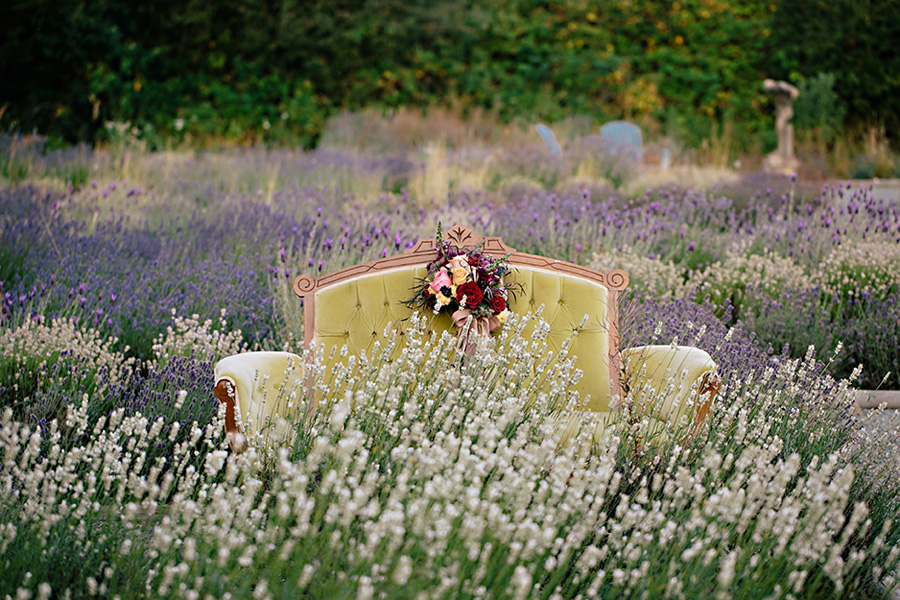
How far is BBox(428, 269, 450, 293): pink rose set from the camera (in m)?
2.67

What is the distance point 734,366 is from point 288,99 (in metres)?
9.62

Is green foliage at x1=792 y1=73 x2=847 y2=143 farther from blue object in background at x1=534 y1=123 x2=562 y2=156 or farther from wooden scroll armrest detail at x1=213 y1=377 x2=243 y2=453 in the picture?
wooden scroll armrest detail at x1=213 y1=377 x2=243 y2=453

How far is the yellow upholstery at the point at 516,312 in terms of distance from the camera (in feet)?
9.18

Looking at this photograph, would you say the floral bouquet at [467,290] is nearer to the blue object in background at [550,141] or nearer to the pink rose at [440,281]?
the pink rose at [440,281]

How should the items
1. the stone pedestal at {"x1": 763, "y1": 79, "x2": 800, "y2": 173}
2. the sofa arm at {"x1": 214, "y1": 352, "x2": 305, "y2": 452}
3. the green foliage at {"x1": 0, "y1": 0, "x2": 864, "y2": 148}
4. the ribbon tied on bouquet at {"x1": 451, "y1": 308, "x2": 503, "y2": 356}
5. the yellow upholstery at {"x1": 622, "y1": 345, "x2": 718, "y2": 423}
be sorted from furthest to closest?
the green foliage at {"x1": 0, "y1": 0, "x2": 864, "y2": 148}
the stone pedestal at {"x1": 763, "y1": 79, "x2": 800, "y2": 173}
the ribbon tied on bouquet at {"x1": 451, "y1": 308, "x2": 503, "y2": 356}
the yellow upholstery at {"x1": 622, "y1": 345, "x2": 718, "y2": 423}
the sofa arm at {"x1": 214, "y1": 352, "x2": 305, "y2": 452}

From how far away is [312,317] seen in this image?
2809 mm

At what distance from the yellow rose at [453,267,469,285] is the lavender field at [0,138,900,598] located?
302mm

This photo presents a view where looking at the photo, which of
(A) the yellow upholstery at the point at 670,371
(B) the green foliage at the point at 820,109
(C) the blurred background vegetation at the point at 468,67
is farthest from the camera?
(B) the green foliage at the point at 820,109

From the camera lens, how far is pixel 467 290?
8.62ft

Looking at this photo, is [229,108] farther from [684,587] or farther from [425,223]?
[684,587]

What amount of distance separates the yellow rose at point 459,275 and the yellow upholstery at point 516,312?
0.24m

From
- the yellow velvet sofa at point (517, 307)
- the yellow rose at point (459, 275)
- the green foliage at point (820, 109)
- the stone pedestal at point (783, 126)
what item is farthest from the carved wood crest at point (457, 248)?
the green foliage at point (820, 109)

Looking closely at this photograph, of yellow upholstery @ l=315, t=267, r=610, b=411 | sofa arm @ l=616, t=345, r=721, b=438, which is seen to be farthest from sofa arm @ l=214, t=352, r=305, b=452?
sofa arm @ l=616, t=345, r=721, b=438

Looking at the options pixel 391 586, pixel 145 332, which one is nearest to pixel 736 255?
pixel 145 332
